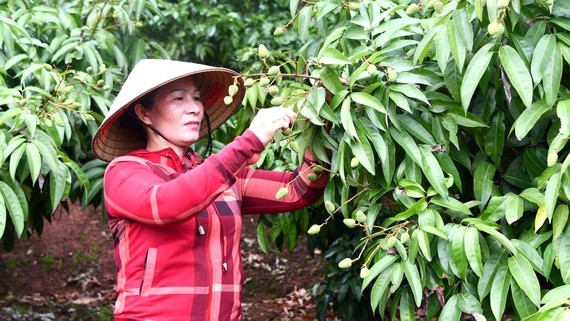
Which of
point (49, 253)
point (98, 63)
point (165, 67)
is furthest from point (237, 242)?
point (49, 253)

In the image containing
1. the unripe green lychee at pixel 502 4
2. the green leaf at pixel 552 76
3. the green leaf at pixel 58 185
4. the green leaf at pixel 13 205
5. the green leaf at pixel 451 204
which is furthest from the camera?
the green leaf at pixel 58 185

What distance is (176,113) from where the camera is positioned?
2.09 metres

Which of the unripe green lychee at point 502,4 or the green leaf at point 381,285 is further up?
the unripe green lychee at point 502,4

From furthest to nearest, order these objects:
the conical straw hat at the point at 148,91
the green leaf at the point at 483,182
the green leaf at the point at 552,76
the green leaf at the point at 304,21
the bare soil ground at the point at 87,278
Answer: the bare soil ground at the point at 87,278 < the green leaf at the point at 304,21 < the conical straw hat at the point at 148,91 < the green leaf at the point at 483,182 < the green leaf at the point at 552,76

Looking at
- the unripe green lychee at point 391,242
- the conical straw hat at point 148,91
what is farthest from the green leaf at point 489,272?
the conical straw hat at point 148,91

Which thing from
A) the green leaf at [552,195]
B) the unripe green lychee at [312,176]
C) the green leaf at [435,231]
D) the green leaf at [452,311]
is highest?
the green leaf at [552,195]

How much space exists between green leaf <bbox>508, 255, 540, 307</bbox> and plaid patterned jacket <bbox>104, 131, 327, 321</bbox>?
1.92 feet

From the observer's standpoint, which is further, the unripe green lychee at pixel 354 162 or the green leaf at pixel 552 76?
the unripe green lychee at pixel 354 162

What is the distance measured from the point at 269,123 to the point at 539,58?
25.3 inches

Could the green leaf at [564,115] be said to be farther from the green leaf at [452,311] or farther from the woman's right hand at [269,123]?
the woman's right hand at [269,123]

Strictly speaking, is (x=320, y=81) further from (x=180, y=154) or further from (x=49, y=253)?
Answer: (x=49, y=253)

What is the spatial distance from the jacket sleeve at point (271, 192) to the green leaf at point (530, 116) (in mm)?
693

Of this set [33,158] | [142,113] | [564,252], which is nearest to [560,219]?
[564,252]

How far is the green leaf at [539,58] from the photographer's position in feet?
5.44
